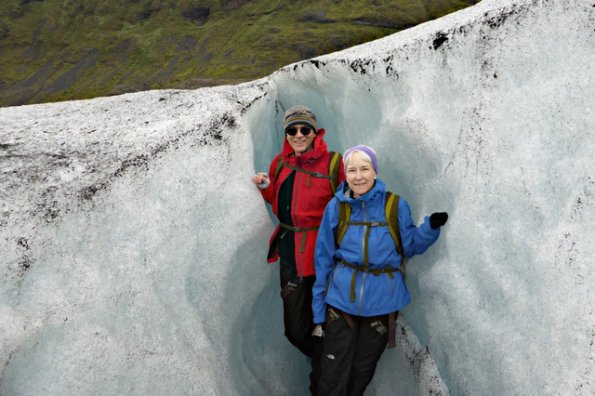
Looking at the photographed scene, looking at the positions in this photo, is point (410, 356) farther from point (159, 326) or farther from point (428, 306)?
point (159, 326)

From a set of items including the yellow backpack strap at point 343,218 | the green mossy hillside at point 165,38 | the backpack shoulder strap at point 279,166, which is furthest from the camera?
the green mossy hillside at point 165,38

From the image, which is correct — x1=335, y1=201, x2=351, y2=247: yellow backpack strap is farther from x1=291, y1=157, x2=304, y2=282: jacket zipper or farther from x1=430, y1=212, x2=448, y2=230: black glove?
x1=430, y1=212, x2=448, y2=230: black glove

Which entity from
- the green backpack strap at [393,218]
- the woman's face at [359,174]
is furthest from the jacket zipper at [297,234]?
the green backpack strap at [393,218]

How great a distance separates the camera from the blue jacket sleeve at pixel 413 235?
11.4 feet

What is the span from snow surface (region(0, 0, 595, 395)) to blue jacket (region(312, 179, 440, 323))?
550 millimetres

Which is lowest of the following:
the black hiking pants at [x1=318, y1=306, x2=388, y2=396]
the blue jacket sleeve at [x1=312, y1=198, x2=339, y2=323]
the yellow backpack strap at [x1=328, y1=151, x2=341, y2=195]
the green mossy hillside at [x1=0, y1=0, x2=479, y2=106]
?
the black hiking pants at [x1=318, y1=306, x2=388, y2=396]

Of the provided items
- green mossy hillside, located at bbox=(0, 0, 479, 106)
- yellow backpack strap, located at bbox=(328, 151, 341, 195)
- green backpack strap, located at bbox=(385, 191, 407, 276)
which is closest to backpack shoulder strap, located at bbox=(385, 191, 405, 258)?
green backpack strap, located at bbox=(385, 191, 407, 276)

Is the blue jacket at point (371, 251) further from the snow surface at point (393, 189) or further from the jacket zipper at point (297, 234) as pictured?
the snow surface at point (393, 189)

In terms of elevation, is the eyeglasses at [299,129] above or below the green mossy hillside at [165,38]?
below

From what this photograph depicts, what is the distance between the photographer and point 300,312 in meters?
4.32

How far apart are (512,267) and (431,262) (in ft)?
2.48

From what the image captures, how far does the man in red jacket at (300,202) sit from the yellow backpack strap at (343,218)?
1.34 feet

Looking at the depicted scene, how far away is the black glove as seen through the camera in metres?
3.32

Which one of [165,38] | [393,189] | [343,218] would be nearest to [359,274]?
[343,218]
